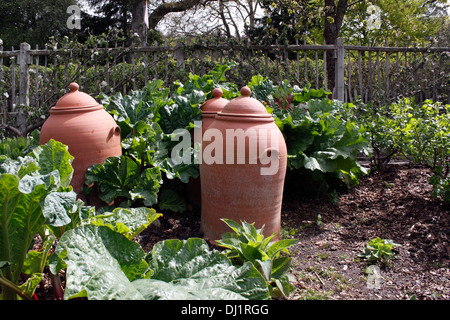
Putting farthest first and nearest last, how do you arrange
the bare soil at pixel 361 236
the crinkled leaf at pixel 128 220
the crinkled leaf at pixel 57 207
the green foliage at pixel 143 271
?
the bare soil at pixel 361 236 → the crinkled leaf at pixel 128 220 → the crinkled leaf at pixel 57 207 → the green foliage at pixel 143 271

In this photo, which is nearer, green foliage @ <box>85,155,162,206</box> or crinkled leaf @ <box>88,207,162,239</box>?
crinkled leaf @ <box>88,207,162,239</box>

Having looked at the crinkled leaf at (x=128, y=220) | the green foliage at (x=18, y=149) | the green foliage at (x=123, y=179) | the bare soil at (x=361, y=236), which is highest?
the green foliage at (x=18, y=149)

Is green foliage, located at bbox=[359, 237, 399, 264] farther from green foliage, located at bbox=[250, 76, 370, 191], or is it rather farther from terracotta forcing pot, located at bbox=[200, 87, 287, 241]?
green foliage, located at bbox=[250, 76, 370, 191]

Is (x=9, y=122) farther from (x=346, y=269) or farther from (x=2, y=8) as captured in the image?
(x=2, y=8)

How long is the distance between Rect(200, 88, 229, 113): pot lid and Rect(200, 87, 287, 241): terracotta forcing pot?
58 centimetres

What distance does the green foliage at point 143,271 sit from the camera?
1.34 meters

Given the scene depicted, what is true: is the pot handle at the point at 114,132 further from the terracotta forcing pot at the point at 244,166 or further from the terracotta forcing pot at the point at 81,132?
the terracotta forcing pot at the point at 244,166

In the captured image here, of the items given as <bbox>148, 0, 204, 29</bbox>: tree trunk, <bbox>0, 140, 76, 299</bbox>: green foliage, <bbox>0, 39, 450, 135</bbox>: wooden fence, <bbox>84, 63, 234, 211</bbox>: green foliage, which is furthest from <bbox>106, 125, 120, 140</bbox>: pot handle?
<bbox>148, 0, 204, 29</bbox>: tree trunk

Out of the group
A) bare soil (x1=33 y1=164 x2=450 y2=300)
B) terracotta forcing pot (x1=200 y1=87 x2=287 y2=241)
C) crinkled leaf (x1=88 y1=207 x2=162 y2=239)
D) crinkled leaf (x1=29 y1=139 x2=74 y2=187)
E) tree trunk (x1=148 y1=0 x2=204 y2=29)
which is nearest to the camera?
crinkled leaf (x1=88 y1=207 x2=162 y2=239)

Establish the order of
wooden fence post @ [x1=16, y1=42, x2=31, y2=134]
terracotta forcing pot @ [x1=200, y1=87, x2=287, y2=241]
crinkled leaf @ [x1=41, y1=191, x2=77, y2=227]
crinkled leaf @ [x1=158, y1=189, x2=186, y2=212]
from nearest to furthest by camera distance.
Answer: crinkled leaf @ [x1=41, y1=191, x2=77, y2=227], terracotta forcing pot @ [x1=200, y1=87, x2=287, y2=241], crinkled leaf @ [x1=158, y1=189, x2=186, y2=212], wooden fence post @ [x1=16, y1=42, x2=31, y2=134]

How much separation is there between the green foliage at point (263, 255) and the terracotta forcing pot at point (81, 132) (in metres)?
1.33

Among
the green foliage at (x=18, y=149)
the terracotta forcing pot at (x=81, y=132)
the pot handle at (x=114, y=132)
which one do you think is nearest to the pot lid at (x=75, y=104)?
the terracotta forcing pot at (x=81, y=132)

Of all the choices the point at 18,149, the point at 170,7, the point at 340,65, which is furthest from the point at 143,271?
the point at 170,7

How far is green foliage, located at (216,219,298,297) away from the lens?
1.90m
